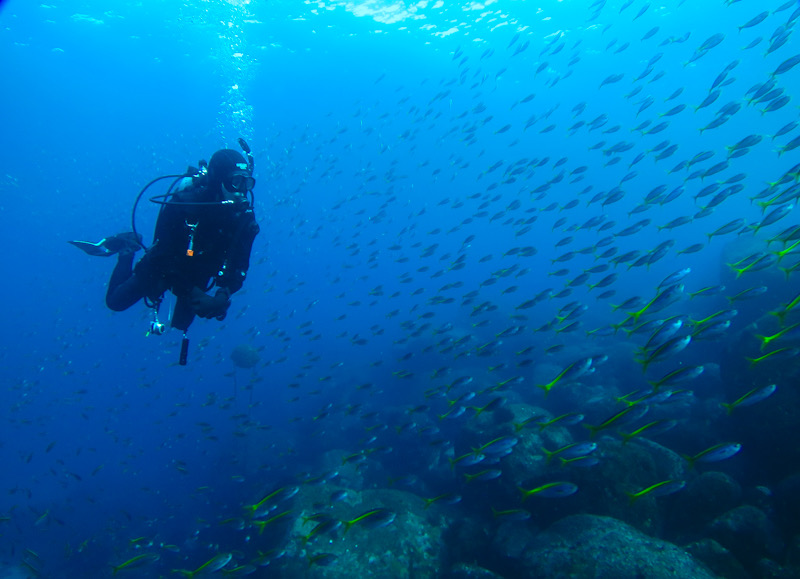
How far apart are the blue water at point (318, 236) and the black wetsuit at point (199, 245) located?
18.4ft

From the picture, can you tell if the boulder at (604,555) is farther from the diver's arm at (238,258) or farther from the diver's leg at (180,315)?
the diver's leg at (180,315)

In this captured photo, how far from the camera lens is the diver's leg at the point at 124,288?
222 inches

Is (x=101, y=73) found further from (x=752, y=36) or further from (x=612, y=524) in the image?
(x=752, y=36)

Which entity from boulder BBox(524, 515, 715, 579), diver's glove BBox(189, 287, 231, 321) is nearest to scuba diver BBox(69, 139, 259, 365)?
diver's glove BBox(189, 287, 231, 321)

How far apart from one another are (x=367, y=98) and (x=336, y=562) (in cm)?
4410

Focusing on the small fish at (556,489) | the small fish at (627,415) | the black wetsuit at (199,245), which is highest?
the black wetsuit at (199,245)

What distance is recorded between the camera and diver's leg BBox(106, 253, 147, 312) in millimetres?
5651

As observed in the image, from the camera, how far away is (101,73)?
35000 millimetres

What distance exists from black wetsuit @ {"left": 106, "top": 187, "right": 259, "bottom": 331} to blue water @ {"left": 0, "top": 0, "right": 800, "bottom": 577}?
562 centimetres

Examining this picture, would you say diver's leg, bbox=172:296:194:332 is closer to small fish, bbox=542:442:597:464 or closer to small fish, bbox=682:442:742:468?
small fish, bbox=542:442:597:464

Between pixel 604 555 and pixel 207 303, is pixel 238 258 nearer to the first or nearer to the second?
pixel 207 303

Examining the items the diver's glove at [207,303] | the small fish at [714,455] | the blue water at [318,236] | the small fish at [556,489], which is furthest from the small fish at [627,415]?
the diver's glove at [207,303]

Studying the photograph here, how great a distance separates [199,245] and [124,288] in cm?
209

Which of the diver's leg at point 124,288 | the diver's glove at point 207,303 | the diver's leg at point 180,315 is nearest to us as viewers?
the diver's glove at point 207,303
